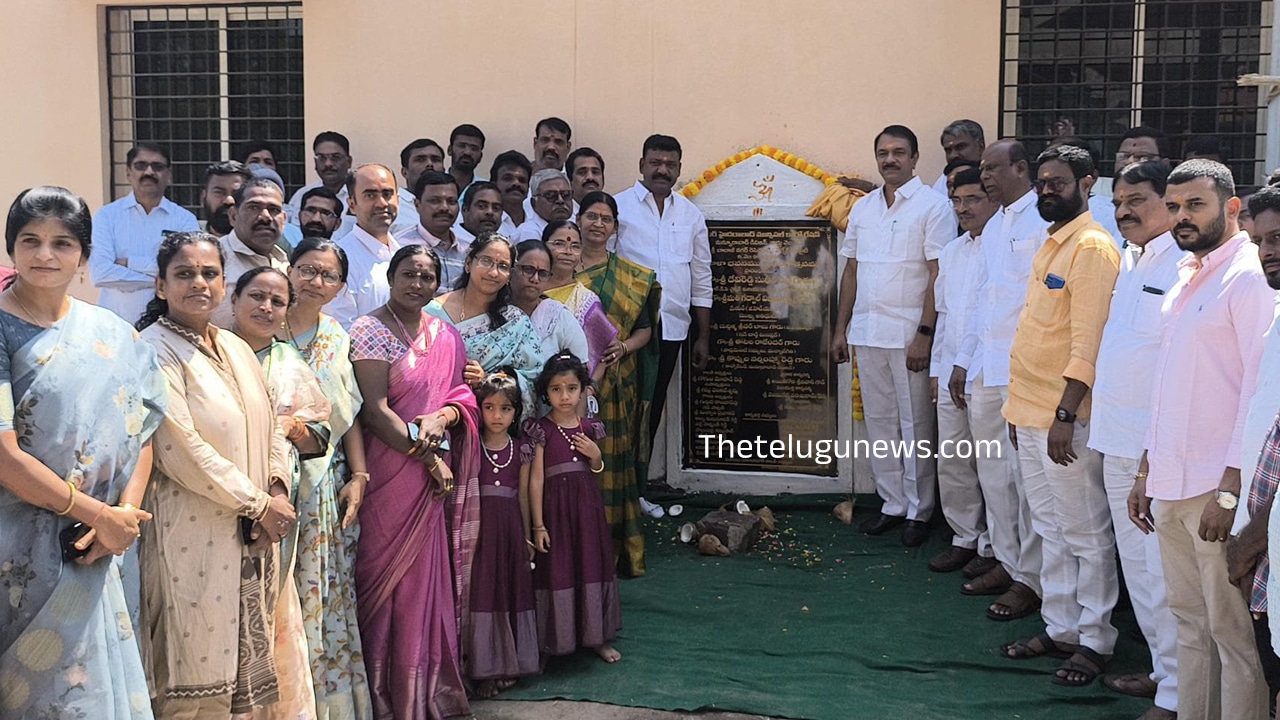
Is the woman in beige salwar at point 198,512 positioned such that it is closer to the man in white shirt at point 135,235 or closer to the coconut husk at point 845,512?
the man in white shirt at point 135,235

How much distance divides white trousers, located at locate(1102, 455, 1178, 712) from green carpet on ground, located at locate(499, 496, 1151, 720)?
0.74ft

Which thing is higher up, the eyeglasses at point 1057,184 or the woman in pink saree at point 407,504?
the eyeglasses at point 1057,184

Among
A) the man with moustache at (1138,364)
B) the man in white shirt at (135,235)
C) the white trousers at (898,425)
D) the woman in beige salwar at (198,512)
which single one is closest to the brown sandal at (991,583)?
the white trousers at (898,425)

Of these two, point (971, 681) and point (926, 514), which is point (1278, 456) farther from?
point (926, 514)

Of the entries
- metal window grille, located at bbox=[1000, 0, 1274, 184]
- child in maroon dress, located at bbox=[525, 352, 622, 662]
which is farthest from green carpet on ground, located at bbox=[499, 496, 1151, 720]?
metal window grille, located at bbox=[1000, 0, 1274, 184]

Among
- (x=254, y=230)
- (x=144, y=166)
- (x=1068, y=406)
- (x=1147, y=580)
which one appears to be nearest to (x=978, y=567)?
(x=1147, y=580)

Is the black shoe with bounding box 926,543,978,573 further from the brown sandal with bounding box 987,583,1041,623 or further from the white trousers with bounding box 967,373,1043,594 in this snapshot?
the brown sandal with bounding box 987,583,1041,623

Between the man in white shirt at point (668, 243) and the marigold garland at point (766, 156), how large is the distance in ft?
0.89

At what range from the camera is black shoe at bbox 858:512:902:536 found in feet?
22.1

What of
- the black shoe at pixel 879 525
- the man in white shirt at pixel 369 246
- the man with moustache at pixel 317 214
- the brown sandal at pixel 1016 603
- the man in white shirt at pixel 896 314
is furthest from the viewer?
the black shoe at pixel 879 525

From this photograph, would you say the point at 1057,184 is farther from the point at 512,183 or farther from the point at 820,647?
the point at 512,183

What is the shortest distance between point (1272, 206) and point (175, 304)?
307 centimetres

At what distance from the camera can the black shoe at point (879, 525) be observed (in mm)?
6734

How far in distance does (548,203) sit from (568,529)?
215 centimetres
